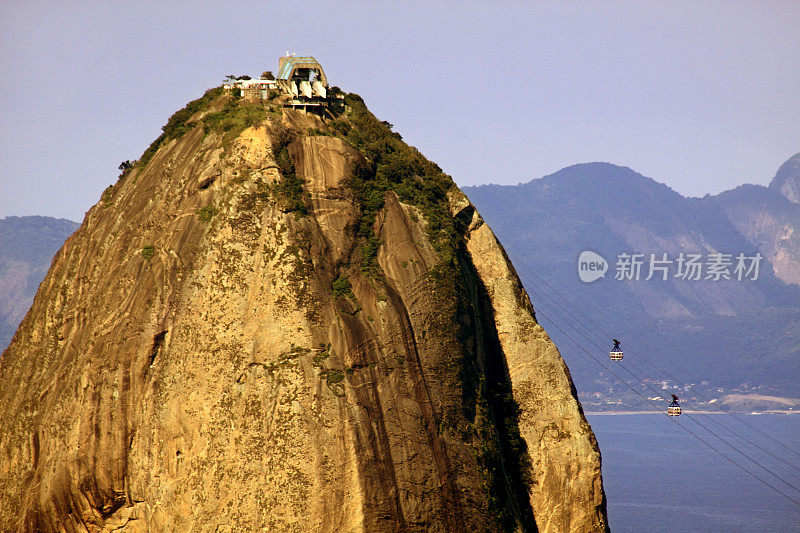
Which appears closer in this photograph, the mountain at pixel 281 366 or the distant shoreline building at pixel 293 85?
the mountain at pixel 281 366

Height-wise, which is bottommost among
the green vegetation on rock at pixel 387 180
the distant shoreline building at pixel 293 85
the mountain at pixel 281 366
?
the mountain at pixel 281 366

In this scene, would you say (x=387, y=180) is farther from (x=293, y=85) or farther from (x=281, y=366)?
(x=281, y=366)

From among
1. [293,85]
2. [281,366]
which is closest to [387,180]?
[293,85]

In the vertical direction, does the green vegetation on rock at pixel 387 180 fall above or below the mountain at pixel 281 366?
above

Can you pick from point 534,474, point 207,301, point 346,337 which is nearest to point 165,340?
point 207,301

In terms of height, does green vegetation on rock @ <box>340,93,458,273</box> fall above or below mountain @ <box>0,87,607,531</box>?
above

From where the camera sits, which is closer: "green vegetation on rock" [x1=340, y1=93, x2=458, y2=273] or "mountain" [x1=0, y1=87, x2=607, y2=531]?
"mountain" [x1=0, y1=87, x2=607, y2=531]
